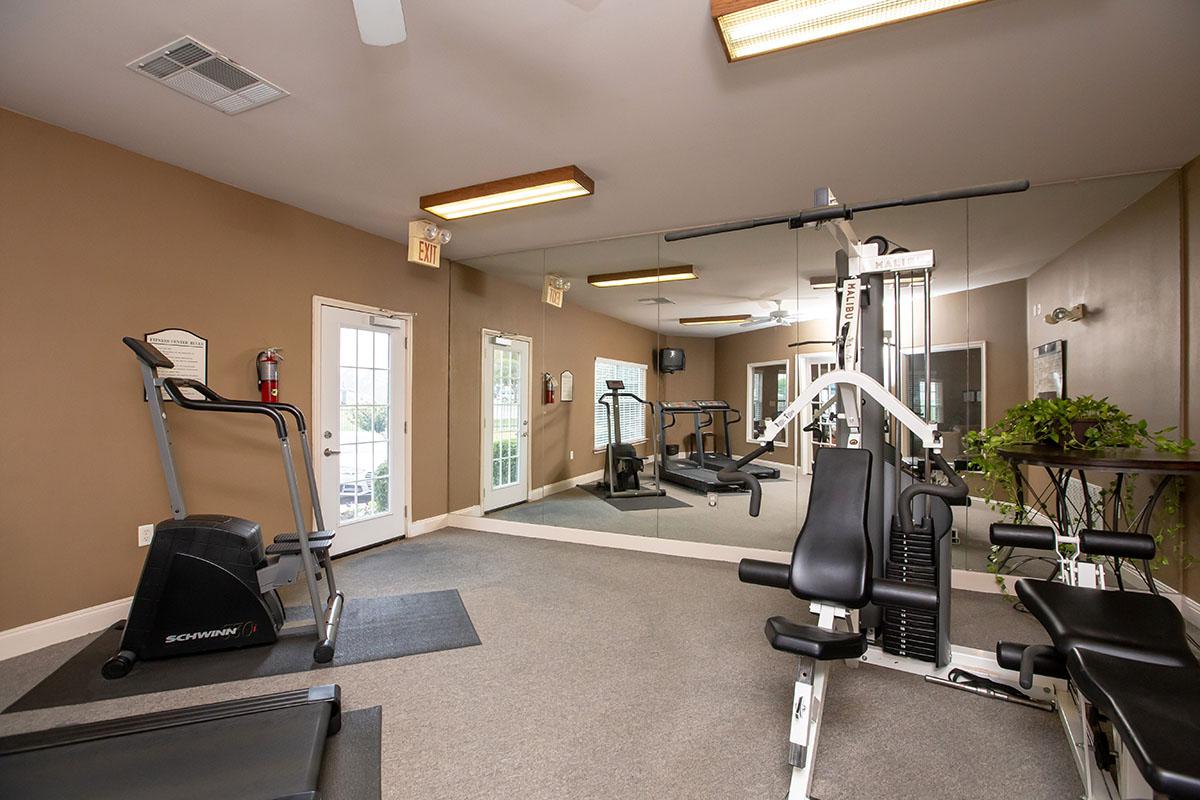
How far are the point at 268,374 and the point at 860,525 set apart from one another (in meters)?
3.66

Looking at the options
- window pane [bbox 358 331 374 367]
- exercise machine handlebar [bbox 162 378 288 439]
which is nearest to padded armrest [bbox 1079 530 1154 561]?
exercise machine handlebar [bbox 162 378 288 439]

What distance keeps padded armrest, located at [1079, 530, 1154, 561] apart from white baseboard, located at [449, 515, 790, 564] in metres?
→ 2.10

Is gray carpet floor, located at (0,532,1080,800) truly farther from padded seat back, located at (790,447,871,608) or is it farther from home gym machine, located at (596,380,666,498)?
home gym machine, located at (596,380,666,498)

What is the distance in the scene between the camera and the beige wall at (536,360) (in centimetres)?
515

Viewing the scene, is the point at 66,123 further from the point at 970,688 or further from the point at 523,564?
the point at 970,688

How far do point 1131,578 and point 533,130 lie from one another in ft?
14.4

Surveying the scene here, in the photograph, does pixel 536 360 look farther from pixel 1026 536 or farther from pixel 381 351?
pixel 1026 536

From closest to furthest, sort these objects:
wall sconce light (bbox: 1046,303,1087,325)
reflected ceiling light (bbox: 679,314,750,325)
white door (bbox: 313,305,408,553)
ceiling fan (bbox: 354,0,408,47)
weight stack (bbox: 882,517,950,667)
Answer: ceiling fan (bbox: 354,0,408,47), weight stack (bbox: 882,517,950,667), wall sconce light (bbox: 1046,303,1087,325), white door (bbox: 313,305,408,553), reflected ceiling light (bbox: 679,314,750,325)

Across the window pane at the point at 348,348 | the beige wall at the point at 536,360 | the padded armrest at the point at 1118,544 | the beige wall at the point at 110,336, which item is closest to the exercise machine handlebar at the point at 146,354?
the beige wall at the point at 110,336

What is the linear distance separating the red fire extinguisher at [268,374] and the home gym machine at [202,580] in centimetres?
84

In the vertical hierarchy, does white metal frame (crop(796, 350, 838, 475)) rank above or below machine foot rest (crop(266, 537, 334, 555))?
above

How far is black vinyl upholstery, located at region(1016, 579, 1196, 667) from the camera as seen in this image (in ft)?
4.92

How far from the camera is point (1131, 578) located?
10.9 feet

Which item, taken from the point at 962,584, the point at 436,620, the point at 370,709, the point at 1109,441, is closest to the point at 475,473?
the point at 436,620
